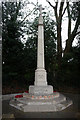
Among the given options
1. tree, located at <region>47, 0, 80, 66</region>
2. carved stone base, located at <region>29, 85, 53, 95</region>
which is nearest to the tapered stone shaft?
carved stone base, located at <region>29, 85, 53, 95</region>

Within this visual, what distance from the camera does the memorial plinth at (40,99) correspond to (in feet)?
14.8

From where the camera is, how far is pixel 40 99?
5.31 m

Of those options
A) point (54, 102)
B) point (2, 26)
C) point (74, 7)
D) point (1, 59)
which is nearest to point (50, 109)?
point (54, 102)

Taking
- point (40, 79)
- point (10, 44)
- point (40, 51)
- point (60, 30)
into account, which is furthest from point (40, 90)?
point (60, 30)

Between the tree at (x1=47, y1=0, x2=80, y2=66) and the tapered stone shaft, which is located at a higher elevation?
the tree at (x1=47, y1=0, x2=80, y2=66)

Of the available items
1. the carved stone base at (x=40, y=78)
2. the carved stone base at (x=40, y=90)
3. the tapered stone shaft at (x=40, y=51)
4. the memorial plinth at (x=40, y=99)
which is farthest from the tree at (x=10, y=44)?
the carved stone base at (x=40, y=90)

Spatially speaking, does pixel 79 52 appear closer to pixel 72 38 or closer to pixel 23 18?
pixel 72 38

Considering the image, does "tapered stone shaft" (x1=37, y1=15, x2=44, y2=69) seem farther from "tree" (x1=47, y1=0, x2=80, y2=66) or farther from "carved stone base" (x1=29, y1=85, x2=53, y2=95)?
"tree" (x1=47, y1=0, x2=80, y2=66)

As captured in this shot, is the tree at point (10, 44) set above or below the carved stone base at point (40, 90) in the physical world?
above

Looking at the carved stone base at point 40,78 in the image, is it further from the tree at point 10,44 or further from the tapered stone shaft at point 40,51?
the tree at point 10,44

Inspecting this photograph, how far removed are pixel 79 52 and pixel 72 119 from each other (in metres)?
6.65

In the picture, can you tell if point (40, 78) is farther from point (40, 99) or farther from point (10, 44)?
point (10, 44)

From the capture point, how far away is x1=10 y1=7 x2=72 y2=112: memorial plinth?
451 centimetres

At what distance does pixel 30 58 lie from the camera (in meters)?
10.5
